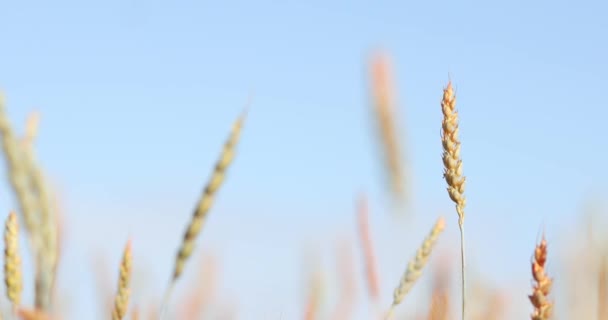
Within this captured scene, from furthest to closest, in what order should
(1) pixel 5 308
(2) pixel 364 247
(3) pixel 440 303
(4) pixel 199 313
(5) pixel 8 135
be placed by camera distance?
(4) pixel 199 313, (2) pixel 364 247, (3) pixel 440 303, (1) pixel 5 308, (5) pixel 8 135

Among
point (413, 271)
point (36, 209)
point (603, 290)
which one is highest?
point (36, 209)

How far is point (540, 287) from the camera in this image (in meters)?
1.29

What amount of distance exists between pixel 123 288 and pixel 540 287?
0.53m

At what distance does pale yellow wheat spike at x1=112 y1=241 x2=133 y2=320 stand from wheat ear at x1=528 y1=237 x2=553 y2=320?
20.0 inches

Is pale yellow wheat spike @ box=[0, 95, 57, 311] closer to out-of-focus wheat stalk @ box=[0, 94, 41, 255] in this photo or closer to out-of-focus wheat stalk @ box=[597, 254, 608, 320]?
out-of-focus wheat stalk @ box=[0, 94, 41, 255]

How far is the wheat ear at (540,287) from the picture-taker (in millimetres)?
1261

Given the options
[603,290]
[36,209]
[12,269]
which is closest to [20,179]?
[36,209]

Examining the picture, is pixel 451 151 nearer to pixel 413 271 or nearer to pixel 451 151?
pixel 451 151

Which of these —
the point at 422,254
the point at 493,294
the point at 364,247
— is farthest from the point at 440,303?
the point at 493,294

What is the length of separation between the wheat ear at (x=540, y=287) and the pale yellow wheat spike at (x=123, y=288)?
0.51 metres

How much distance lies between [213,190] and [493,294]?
4.59 ft

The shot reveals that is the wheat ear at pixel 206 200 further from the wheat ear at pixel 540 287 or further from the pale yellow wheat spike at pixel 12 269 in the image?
the wheat ear at pixel 540 287

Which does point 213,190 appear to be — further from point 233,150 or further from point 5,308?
point 5,308

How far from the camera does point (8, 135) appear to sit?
1.19 metres
